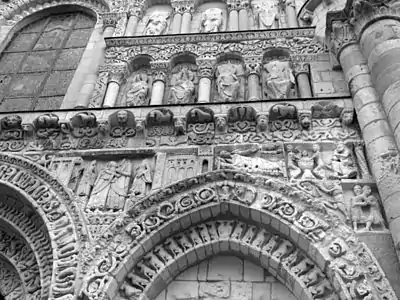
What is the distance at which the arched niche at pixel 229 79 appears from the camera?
359 inches

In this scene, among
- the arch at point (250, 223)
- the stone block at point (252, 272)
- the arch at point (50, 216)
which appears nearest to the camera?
the arch at point (250, 223)

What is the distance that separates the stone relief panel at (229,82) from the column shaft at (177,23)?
181 centimetres

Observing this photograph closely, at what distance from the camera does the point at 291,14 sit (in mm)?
11445

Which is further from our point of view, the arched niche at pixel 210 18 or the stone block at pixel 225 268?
the arched niche at pixel 210 18

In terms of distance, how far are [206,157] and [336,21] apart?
3.73 m

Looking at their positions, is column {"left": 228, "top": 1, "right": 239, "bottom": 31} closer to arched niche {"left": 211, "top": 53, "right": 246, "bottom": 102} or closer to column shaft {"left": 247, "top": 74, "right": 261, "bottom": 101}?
arched niche {"left": 211, "top": 53, "right": 246, "bottom": 102}

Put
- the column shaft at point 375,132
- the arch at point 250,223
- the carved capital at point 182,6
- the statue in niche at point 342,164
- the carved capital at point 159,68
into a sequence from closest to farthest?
the arch at point 250,223, the column shaft at point 375,132, the statue in niche at point 342,164, the carved capital at point 159,68, the carved capital at point 182,6

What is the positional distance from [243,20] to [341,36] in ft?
10.5

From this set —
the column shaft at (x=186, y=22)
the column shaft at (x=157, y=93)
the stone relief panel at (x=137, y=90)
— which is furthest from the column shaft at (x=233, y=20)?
the column shaft at (x=157, y=93)

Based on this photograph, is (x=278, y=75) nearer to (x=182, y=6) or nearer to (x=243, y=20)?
(x=243, y=20)

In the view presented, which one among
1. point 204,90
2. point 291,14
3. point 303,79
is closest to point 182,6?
point 291,14

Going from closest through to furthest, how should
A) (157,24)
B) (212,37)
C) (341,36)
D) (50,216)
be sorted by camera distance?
1. (50,216)
2. (341,36)
3. (212,37)
4. (157,24)

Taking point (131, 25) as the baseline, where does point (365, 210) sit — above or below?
below

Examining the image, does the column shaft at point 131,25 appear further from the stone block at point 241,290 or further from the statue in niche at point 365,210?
the stone block at point 241,290
